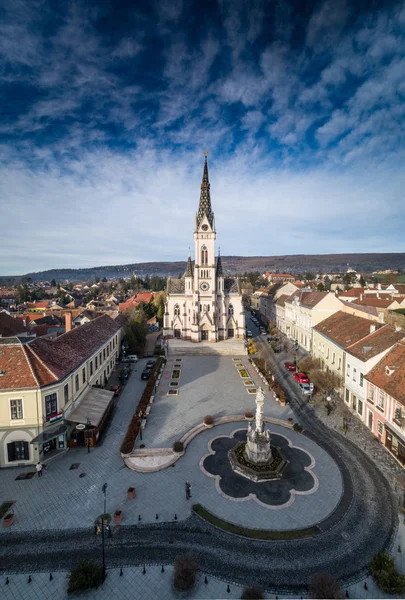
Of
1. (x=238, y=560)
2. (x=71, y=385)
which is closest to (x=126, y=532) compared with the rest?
(x=238, y=560)

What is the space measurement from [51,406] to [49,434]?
6.64 feet

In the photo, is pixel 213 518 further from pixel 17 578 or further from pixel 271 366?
pixel 271 366

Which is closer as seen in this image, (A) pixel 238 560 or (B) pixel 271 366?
(A) pixel 238 560

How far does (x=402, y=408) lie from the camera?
880 inches

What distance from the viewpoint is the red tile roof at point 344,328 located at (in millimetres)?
35781

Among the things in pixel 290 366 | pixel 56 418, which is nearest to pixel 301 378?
pixel 290 366

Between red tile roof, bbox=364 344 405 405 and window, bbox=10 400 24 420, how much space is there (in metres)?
28.7

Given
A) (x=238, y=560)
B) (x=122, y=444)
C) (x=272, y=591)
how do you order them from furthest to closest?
(x=122, y=444) → (x=238, y=560) → (x=272, y=591)

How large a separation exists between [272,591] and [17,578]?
11954 mm

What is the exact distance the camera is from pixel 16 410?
72.0ft

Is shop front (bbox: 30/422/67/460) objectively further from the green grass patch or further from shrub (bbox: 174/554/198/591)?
shrub (bbox: 174/554/198/591)

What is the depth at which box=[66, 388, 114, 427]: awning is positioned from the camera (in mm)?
25250

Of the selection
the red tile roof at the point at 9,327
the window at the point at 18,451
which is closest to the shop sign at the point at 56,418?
the window at the point at 18,451

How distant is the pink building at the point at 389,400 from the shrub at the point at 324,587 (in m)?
13.5
